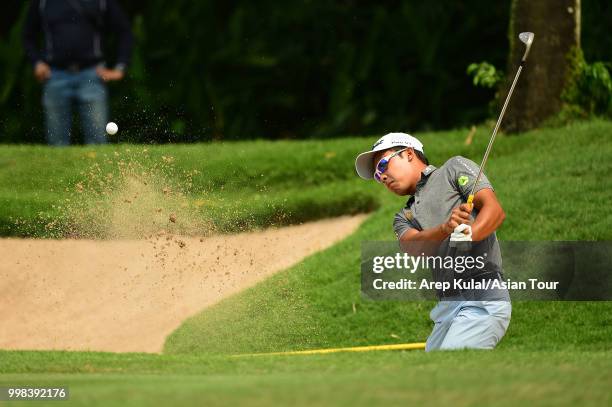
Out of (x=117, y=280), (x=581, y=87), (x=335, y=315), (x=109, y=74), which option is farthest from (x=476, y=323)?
(x=581, y=87)

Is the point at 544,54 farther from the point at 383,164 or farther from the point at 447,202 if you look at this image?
the point at 447,202

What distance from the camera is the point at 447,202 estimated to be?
22.6 feet

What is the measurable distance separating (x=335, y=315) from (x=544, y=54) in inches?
159

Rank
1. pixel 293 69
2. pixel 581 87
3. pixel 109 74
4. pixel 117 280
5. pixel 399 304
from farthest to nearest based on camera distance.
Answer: pixel 293 69 → pixel 581 87 → pixel 109 74 → pixel 117 280 → pixel 399 304

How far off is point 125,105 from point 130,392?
1099 centimetres

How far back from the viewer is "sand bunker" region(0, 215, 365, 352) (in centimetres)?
1078

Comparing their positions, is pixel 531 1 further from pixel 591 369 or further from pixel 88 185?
pixel 591 369

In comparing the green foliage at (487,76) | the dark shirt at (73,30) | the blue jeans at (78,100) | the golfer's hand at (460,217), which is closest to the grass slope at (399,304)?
the green foliage at (487,76)

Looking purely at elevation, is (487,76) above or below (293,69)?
above

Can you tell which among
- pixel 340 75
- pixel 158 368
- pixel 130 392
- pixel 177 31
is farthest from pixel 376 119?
pixel 130 392

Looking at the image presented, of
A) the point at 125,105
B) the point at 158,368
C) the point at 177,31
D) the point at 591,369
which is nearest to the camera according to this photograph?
the point at 591,369

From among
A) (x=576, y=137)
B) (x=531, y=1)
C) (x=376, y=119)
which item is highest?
(x=531, y=1)

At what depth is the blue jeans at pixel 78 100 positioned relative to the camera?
490 inches

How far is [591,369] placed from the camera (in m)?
5.90
